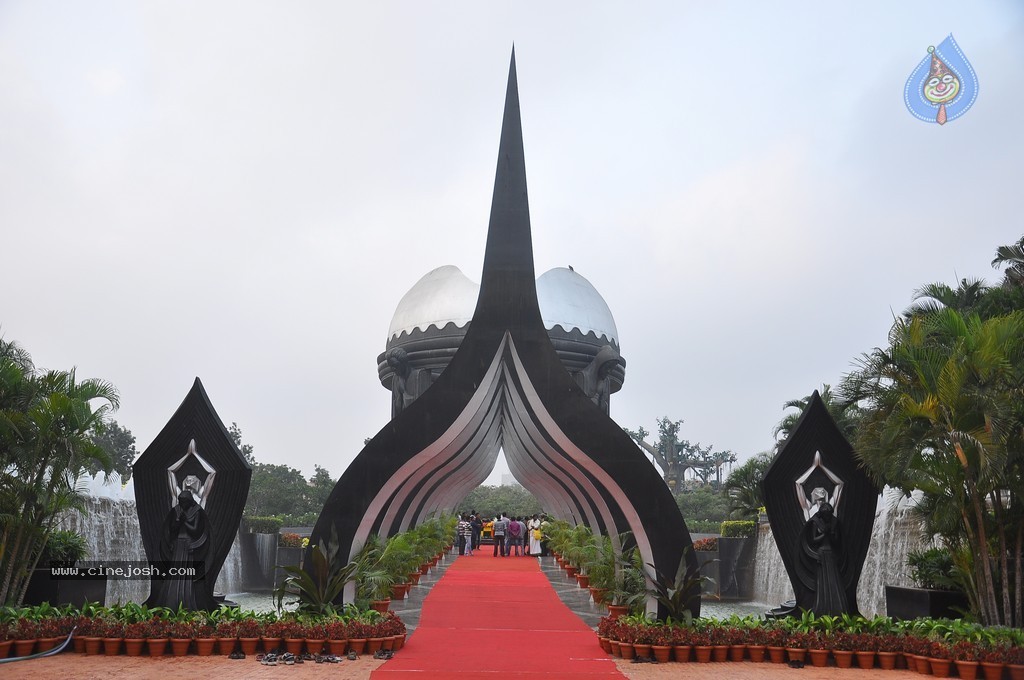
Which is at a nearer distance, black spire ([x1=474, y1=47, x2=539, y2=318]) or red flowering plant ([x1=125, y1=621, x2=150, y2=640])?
red flowering plant ([x1=125, y1=621, x2=150, y2=640])

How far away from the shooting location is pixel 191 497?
10391mm

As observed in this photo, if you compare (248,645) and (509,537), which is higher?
(509,537)

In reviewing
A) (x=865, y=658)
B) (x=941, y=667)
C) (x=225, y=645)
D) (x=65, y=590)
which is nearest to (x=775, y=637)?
Result: (x=865, y=658)

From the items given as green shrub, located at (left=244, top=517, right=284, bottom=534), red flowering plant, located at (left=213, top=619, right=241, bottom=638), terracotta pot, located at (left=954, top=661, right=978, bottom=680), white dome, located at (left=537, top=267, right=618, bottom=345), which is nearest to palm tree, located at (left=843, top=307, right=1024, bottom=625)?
terracotta pot, located at (left=954, top=661, right=978, bottom=680)

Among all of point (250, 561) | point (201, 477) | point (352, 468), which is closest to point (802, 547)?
point (352, 468)

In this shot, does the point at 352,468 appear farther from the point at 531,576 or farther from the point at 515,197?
the point at 531,576

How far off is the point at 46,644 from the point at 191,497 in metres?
2.04

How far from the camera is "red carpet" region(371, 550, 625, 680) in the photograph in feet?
27.6

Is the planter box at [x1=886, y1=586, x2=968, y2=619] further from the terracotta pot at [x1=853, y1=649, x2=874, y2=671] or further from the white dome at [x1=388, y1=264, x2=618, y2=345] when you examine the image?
the white dome at [x1=388, y1=264, x2=618, y2=345]

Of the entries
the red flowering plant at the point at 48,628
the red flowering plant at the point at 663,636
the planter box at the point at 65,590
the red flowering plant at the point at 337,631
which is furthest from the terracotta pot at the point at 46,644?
the red flowering plant at the point at 663,636

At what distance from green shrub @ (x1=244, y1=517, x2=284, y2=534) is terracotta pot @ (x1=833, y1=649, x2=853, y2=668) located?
21.3 m

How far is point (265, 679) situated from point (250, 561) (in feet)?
54.0

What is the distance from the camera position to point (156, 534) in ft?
34.6

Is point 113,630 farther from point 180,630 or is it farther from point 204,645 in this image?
point 204,645
